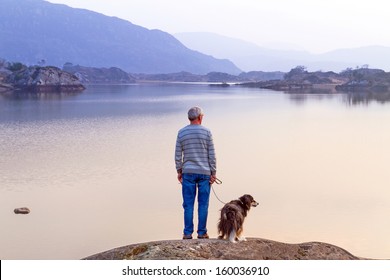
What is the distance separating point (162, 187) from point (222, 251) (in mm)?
23145

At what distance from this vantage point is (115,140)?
2281 inches

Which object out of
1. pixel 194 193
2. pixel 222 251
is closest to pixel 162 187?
pixel 194 193

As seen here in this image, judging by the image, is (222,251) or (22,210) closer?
(222,251)

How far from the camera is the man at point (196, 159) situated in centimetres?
1203

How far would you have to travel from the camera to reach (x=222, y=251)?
10.4 metres

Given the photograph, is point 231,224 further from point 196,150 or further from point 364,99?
point 364,99

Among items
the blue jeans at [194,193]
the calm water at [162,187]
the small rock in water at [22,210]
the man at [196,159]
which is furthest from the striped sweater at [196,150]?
the small rock in water at [22,210]

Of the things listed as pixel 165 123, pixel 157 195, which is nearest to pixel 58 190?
pixel 157 195

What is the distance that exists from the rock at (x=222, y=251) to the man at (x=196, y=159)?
179cm

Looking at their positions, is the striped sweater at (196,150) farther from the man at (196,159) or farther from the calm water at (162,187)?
the calm water at (162,187)

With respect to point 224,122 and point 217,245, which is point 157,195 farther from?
point 224,122

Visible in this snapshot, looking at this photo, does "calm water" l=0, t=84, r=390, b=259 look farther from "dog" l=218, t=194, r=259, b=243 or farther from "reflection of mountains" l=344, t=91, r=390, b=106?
"reflection of mountains" l=344, t=91, r=390, b=106

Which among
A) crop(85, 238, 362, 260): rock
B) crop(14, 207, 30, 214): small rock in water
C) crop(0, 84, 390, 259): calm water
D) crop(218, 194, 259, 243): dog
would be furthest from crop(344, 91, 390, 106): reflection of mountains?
crop(218, 194, 259, 243): dog

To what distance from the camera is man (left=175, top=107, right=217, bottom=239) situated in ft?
39.5
